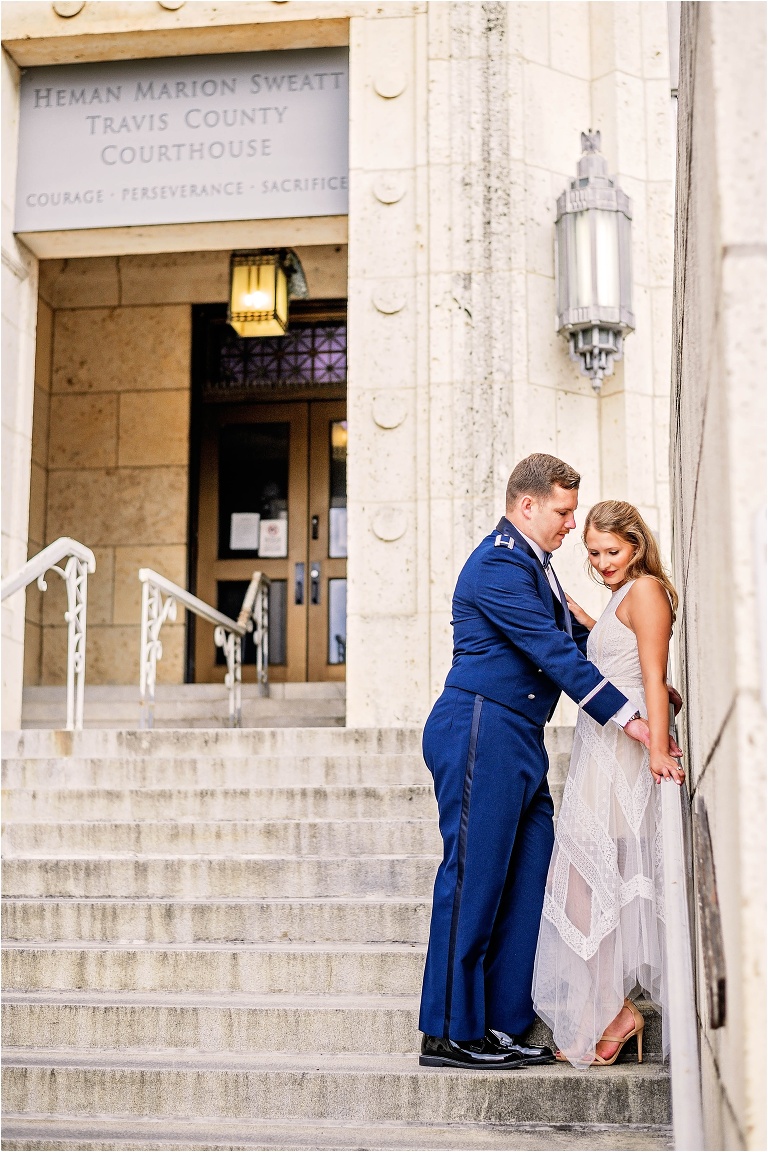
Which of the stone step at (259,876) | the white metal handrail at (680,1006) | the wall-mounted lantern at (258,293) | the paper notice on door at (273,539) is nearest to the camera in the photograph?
the white metal handrail at (680,1006)

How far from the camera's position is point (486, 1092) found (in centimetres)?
336

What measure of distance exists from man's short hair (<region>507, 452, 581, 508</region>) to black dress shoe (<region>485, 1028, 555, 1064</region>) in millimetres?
1519

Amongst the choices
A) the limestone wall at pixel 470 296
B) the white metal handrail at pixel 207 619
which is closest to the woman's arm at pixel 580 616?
the limestone wall at pixel 470 296

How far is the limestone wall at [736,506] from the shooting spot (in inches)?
70.0

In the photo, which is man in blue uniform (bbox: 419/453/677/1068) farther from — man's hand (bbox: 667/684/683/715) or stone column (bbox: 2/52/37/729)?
stone column (bbox: 2/52/37/729)

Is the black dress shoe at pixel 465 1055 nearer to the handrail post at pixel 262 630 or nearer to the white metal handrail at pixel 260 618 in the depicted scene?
the white metal handrail at pixel 260 618

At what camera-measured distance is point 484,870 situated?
355 cm

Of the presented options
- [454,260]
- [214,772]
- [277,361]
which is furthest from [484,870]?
[277,361]

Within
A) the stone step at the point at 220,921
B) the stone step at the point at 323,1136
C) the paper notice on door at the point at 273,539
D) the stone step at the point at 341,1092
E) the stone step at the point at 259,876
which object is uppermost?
the paper notice on door at the point at 273,539

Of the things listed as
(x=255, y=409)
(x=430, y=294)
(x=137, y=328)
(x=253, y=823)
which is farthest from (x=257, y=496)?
(x=253, y=823)

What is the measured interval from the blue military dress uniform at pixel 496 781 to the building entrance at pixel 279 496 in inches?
281

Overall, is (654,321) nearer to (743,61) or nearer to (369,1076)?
(369,1076)

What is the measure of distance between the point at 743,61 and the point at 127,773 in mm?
4388

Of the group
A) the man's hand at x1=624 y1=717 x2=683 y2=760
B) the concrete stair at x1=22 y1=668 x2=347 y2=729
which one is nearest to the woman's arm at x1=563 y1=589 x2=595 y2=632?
the man's hand at x1=624 y1=717 x2=683 y2=760
